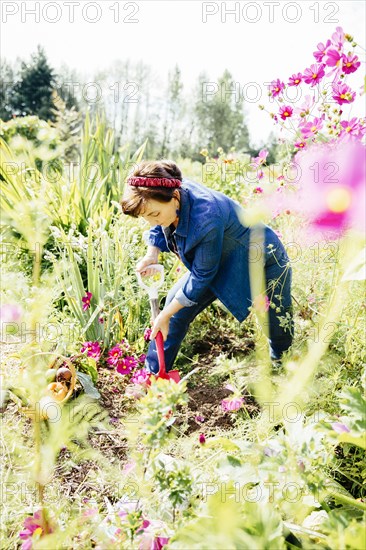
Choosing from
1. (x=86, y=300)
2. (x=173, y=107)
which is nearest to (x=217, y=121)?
(x=173, y=107)

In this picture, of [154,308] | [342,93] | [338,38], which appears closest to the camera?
[338,38]

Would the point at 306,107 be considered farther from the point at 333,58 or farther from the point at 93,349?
the point at 93,349

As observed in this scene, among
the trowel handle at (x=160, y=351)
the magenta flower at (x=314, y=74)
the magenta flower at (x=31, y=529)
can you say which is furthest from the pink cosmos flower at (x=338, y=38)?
the magenta flower at (x=31, y=529)

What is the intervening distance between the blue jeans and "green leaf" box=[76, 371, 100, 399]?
263 mm

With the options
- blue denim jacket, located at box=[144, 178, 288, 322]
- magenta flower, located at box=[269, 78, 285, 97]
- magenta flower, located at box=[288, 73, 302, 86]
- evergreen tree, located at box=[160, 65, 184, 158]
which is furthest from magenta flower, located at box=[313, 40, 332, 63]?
evergreen tree, located at box=[160, 65, 184, 158]

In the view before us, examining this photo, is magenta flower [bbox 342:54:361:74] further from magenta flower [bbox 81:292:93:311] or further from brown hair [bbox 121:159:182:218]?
magenta flower [bbox 81:292:93:311]

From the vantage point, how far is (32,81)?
2333 cm

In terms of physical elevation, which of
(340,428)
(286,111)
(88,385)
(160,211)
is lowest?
(88,385)

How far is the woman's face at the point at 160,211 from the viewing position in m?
1.76

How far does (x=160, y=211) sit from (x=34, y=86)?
79.6 feet

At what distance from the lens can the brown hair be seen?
5.62 feet

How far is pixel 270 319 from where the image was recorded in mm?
2057

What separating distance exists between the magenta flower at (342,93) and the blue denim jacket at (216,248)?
0.55 metres

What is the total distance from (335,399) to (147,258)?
0.96 meters
